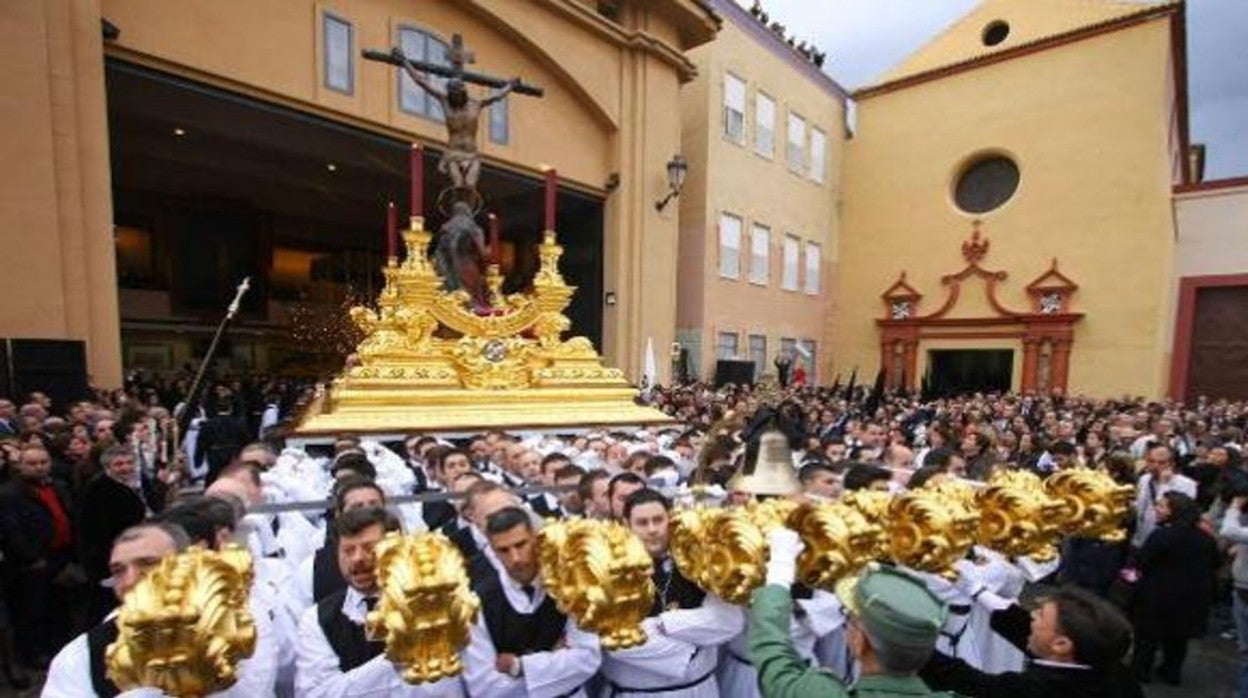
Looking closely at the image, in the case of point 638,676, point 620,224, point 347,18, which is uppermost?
point 347,18

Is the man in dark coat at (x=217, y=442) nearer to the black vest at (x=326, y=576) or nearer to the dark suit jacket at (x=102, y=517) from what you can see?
the dark suit jacket at (x=102, y=517)

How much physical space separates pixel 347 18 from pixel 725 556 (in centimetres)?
1258

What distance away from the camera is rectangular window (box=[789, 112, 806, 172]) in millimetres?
20625

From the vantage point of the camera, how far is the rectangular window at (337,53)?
36.6 feet

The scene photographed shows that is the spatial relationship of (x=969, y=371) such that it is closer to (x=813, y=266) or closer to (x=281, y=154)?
(x=813, y=266)

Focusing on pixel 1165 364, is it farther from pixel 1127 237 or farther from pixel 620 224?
pixel 620 224

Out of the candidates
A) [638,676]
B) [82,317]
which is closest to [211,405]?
[82,317]

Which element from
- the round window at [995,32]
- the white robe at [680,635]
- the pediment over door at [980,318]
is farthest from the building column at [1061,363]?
the white robe at [680,635]

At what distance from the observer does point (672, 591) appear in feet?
8.12

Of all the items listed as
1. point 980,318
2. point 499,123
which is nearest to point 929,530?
point 499,123

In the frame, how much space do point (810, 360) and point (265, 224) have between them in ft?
58.2

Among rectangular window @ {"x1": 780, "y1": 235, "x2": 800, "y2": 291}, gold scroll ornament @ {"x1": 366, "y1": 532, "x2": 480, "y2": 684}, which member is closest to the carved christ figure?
gold scroll ornament @ {"x1": 366, "y1": 532, "x2": 480, "y2": 684}

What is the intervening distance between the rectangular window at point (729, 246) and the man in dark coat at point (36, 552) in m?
A: 15.8

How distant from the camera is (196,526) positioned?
2.42m
